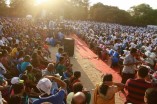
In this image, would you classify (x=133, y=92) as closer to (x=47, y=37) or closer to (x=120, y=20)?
(x=47, y=37)

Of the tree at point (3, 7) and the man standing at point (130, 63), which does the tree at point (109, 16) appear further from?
the man standing at point (130, 63)

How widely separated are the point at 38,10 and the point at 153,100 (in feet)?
187

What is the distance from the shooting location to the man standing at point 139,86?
16.0ft

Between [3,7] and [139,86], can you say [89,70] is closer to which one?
[139,86]

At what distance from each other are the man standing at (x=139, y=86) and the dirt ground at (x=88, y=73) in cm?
411

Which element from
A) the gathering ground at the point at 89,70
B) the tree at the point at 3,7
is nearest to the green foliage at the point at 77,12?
the tree at the point at 3,7

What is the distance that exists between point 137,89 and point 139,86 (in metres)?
0.07

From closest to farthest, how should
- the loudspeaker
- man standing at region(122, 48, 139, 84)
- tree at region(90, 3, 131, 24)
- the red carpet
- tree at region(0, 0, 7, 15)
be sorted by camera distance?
man standing at region(122, 48, 139, 84), the red carpet, the loudspeaker, tree at region(0, 0, 7, 15), tree at region(90, 3, 131, 24)

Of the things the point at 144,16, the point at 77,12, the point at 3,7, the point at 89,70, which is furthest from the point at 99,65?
the point at 144,16

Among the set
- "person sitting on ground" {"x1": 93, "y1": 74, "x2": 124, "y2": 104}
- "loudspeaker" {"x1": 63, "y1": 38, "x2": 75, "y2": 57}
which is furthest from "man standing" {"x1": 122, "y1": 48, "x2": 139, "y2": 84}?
"loudspeaker" {"x1": 63, "y1": 38, "x2": 75, "y2": 57}

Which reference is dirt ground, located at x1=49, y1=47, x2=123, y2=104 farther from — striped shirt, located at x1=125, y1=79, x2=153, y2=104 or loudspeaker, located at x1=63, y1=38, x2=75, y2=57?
striped shirt, located at x1=125, y1=79, x2=153, y2=104

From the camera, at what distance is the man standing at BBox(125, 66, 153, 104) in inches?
192

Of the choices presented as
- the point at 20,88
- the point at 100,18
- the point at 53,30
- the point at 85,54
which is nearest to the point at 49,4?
the point at 100,18

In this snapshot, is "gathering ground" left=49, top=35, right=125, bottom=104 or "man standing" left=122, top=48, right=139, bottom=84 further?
"gathering ground" left=49, top=35, right=125, bottom=104
